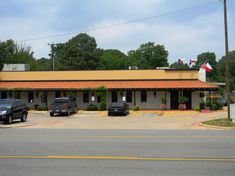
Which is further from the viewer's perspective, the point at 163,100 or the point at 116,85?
the point at 116,85

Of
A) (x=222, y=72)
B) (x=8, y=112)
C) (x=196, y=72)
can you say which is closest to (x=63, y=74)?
(x=196, y=72)

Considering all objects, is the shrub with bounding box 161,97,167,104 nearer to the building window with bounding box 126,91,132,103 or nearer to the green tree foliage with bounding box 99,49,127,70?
the building window with bounding box 126,91,132,103

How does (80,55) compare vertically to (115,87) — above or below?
above

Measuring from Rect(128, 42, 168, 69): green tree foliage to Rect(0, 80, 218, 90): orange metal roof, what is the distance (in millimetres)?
62694

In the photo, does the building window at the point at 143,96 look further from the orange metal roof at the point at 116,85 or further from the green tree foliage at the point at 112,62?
the green tree foliage at the point at 112,62

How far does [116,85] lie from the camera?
5453cm

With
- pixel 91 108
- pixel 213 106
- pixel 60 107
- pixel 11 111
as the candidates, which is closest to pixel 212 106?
pixel 213 106

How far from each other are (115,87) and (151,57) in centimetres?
6896

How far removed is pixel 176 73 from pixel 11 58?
1872 inches

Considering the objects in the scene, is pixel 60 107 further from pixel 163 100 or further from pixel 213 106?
pixel 213 106

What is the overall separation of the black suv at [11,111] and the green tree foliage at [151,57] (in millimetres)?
84546

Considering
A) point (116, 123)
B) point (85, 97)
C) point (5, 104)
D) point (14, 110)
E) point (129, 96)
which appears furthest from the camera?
point (85, 97)

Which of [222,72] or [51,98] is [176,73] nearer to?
[51,98]

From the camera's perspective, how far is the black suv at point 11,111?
107ft
